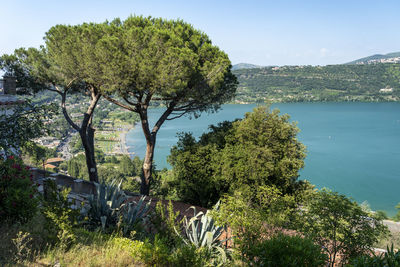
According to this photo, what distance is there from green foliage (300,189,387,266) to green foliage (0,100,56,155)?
14.3 ft

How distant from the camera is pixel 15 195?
328 centimetres

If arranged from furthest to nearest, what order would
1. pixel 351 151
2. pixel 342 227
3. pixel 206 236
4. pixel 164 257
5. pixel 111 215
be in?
pixel 351 151
pixel 342 227
pixel 111 215
pixel 206 236
pixel 164 257

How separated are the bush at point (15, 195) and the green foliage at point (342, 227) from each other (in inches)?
157

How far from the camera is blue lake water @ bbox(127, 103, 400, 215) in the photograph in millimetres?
31672

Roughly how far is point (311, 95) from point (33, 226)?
371ft

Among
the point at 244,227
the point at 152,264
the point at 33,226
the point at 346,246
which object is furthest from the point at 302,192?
the point at 33,226

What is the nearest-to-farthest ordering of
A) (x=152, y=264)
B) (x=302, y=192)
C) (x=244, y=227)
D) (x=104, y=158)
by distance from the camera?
(x=152, y=264)
(x=244, y=227)
(x=302, y=192)
(x=104, y=158)

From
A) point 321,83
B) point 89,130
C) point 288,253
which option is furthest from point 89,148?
point 321,83

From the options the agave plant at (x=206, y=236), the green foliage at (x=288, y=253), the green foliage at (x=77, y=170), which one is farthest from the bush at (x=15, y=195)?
the green foliage at (x=77, y=170)

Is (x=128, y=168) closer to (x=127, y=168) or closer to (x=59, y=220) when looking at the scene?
(x=127, y=168)

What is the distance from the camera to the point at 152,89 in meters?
8.27

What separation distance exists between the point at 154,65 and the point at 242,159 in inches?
147

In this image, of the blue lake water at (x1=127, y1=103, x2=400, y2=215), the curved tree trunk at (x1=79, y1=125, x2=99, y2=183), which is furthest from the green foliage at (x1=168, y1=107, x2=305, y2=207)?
the blue lake water at (x1=127, y1=103, x2=400, y2=215)

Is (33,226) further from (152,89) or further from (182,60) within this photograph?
(182,60)
